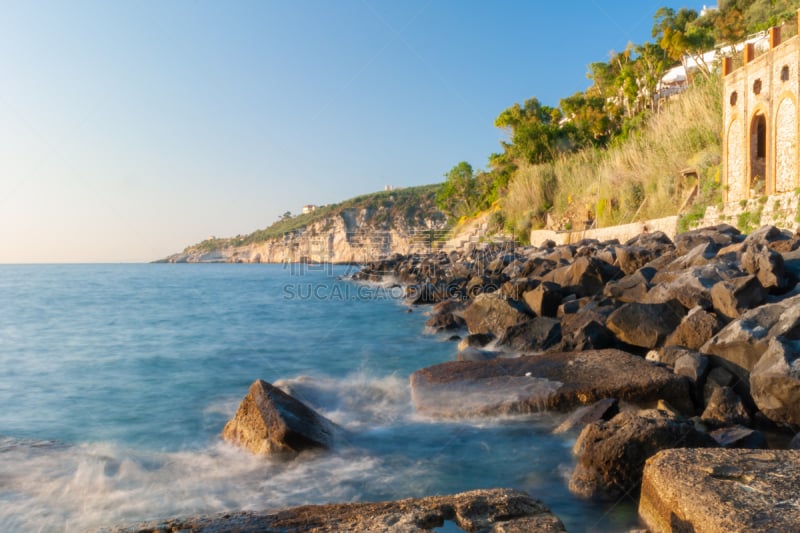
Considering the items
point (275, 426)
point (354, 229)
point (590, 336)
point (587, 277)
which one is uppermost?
point (354, 229)

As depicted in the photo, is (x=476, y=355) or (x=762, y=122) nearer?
(x=476, y=355)

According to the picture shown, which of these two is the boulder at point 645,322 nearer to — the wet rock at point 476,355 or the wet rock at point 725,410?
the wet rock at point 476,355

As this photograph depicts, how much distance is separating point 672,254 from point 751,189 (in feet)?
26.7

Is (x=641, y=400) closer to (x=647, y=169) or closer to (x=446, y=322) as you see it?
(x=446, y=322)

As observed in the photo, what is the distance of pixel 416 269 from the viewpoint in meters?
27.4

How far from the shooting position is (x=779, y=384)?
4.25m

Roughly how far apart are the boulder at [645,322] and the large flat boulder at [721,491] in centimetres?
363

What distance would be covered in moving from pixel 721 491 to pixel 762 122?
17637 mm

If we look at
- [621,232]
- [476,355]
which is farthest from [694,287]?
[621,232]

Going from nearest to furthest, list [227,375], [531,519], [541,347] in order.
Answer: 1. [531,519]
2. [541,347]
3. [227,375]

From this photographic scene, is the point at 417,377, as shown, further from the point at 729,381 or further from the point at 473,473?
the point at 729,381

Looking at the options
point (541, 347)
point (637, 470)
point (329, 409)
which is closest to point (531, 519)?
point (637, 470)

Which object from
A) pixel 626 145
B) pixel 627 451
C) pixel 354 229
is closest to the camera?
pixel 627 451

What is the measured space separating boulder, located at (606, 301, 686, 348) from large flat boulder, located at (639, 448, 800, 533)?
143 inches
